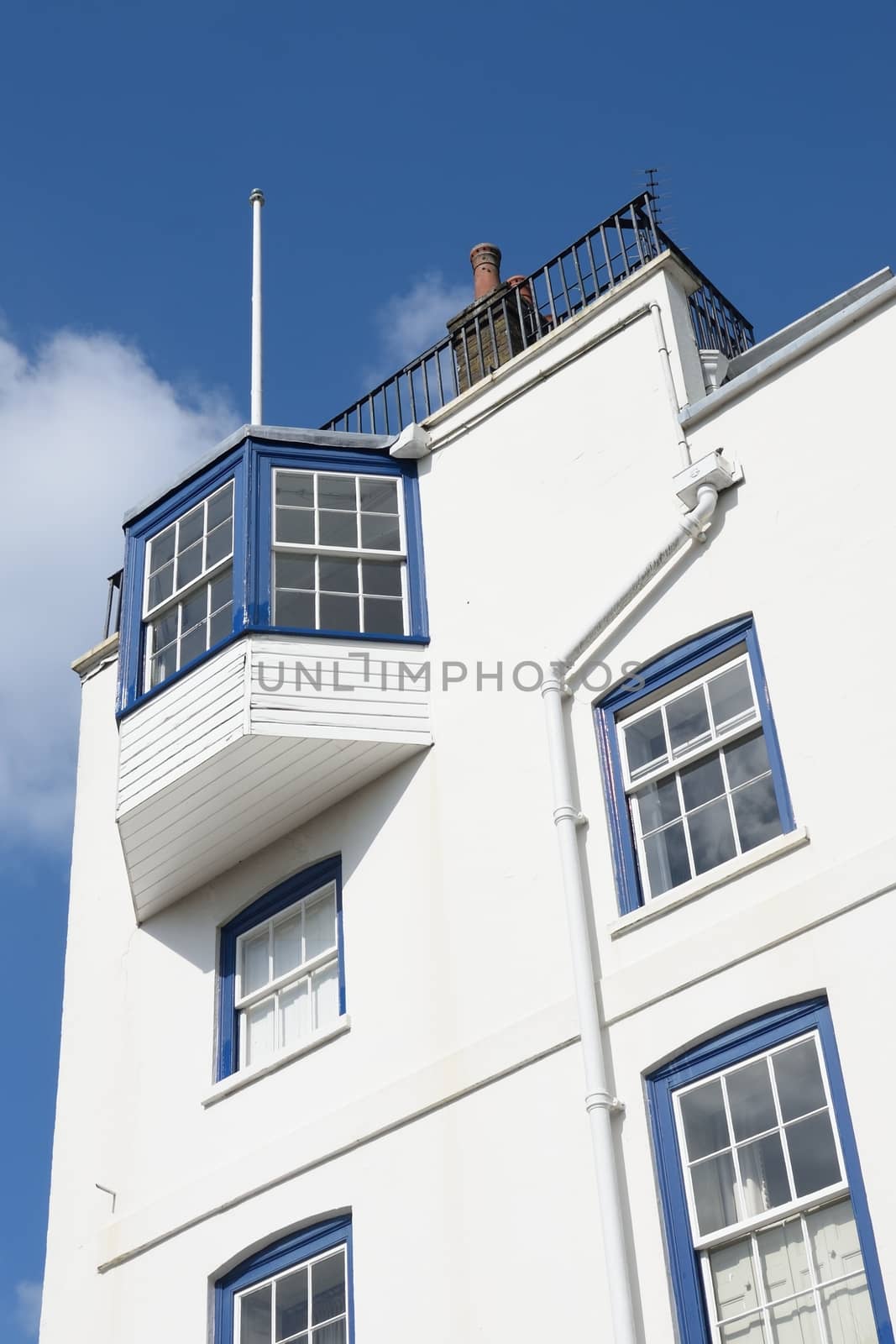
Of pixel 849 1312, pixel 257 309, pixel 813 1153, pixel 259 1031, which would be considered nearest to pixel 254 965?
pixel 259 1031

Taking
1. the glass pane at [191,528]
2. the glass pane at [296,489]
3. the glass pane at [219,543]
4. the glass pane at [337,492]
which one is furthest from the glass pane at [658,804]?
the glass pane at [191,528]

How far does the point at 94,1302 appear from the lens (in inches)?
581

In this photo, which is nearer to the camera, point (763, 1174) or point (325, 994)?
point (763, 1174)

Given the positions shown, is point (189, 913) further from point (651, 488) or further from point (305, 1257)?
point (651, 488)

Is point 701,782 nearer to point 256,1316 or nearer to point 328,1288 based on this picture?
point 328,1288

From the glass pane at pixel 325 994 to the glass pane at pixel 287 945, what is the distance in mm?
295

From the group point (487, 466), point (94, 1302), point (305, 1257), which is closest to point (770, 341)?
point (487, 466)

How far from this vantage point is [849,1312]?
10.5 m

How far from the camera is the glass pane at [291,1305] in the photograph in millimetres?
13477

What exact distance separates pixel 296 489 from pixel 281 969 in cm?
452

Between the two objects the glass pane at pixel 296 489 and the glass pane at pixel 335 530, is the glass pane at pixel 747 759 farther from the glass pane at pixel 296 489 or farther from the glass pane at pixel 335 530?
the glass pane at pixel 296 489

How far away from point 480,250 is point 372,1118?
11406mm

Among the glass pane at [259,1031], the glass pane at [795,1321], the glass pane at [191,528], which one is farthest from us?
the glass pane at [191,528]

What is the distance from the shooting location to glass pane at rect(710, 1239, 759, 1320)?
432 inches
